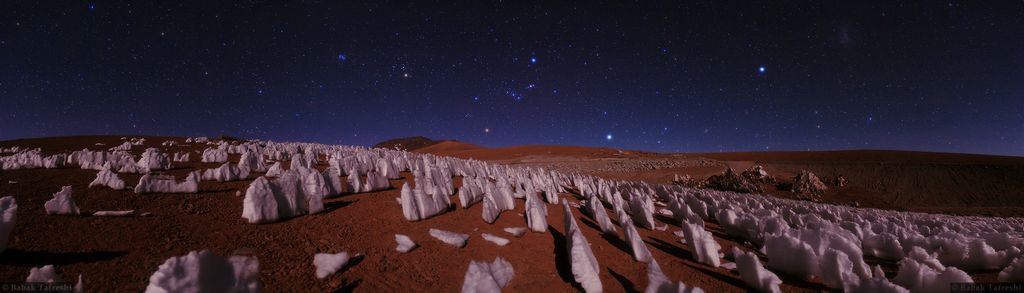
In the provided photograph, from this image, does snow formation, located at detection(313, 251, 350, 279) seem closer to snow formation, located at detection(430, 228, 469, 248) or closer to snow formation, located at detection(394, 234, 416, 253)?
snow formation, located at detection(394, 234, 416, 253)

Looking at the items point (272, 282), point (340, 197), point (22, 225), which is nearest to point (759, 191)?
point (340, 197)

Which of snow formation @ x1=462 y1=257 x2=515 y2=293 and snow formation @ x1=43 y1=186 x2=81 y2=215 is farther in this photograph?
Result: snow formation @ x1=43 y1=186 x2=81 y2=215

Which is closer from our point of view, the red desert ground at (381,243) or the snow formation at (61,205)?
the red desert ground at (381,243)

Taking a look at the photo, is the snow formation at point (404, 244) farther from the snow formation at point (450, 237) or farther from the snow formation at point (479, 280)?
the snow formation at point (479, 280)

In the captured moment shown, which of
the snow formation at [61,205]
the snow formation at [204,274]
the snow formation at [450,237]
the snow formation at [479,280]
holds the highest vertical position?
the snow formation at [61,205]

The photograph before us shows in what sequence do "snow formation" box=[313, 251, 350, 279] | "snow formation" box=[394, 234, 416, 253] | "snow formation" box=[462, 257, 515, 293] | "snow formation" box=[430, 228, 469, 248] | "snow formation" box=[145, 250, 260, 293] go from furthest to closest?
"snow formation" box=[430, 228, 469, 248] < "snow formation" box=[394, 234, 416, 253] < "snow formation" box=[313, 251, 350, 279] < "snow formation" box=[462, 257, 515, 293] < "snow formation" box=[145, 250, 260, 293]

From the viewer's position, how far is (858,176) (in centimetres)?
2303

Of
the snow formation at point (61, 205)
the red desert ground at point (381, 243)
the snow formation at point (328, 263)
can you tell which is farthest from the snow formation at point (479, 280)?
the snow formation at point (61, 205)

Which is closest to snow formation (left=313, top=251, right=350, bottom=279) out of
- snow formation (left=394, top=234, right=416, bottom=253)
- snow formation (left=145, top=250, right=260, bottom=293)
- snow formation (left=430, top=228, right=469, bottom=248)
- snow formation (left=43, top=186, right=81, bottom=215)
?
snow formation (left=394, top=234, right=416, bottom=253)

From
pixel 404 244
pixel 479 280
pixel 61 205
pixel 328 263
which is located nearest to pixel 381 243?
pixel 404 244

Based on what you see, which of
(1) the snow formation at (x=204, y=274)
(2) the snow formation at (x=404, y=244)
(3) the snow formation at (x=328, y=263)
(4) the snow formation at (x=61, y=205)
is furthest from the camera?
(2) the snow formation at (x=404, y=244)

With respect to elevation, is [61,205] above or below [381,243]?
above

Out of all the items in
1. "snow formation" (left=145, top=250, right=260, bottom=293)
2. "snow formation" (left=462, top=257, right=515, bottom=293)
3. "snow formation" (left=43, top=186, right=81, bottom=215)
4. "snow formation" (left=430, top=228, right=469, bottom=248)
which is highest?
"snow formation" (left=43, top=186, right=81, bottom=215)

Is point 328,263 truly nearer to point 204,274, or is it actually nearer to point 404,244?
point 404,244
